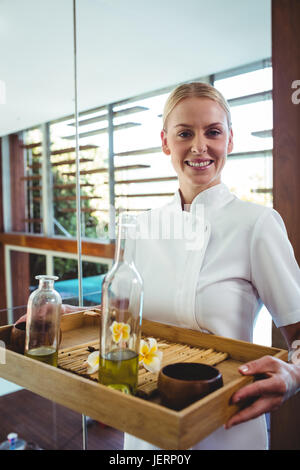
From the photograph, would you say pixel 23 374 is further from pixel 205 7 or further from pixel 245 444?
pixel 205 7

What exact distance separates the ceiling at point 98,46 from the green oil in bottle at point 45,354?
134 cm

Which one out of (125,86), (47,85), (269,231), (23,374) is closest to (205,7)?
(125,86)

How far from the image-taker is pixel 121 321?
74 cm

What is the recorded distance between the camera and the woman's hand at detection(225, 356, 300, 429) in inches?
25.9

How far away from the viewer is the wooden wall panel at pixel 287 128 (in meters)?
1.35

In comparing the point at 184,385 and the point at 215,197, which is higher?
the point at 215,197

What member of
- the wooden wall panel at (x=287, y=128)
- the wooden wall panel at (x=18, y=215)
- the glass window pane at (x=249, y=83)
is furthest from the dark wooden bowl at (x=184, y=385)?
the wooden wall panel at (x=18, y=215)

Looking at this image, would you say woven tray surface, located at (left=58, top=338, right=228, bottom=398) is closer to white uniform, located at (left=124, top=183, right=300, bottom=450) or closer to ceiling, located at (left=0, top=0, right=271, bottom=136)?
white uniform, located at (left=124, top=183, right=300, bottom=450)

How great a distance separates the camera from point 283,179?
139 centimetres

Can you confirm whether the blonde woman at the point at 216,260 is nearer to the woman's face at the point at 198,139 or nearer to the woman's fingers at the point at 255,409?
the woman's face at the point at 198,139

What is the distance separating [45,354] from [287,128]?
1.07 meters

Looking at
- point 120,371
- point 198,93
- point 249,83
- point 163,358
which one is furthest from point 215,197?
point 249,83

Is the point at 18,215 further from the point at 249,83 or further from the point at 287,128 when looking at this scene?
the point at 287,128

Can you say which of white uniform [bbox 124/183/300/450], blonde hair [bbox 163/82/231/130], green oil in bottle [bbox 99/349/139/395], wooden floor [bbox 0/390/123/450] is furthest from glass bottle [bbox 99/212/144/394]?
wooden floor [bbox 0/390/123/450]
